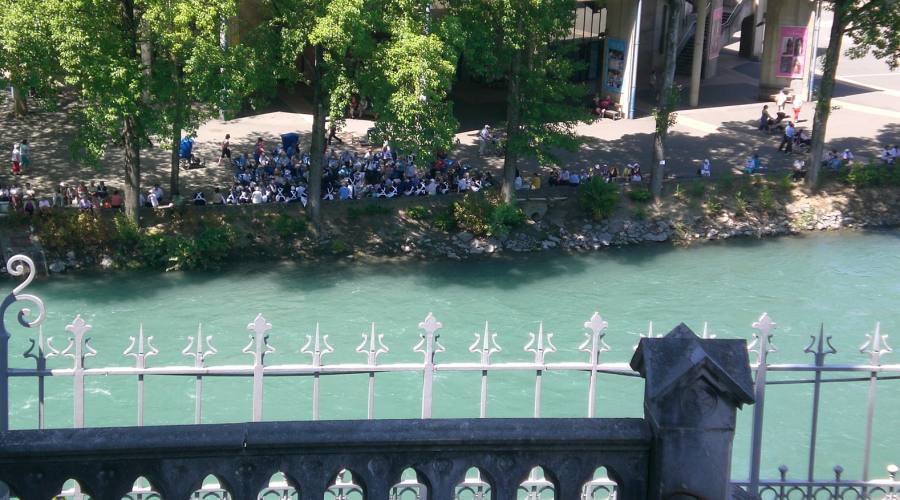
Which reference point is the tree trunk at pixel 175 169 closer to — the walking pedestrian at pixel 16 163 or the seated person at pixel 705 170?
the walking pedestrian at pixel 16 163

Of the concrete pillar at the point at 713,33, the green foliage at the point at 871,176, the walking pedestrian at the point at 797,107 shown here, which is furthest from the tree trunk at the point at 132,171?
the concrete pillar at the point at 713,33

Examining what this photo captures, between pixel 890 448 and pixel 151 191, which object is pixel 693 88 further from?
pixel 890 448

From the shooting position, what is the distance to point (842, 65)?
163 feet

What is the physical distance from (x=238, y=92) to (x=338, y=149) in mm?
8335

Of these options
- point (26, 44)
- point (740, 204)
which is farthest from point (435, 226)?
point (26, 44)

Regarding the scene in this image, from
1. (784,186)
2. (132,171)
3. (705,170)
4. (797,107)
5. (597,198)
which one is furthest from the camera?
(797,107)

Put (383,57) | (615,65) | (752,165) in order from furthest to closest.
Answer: (615,65)
(752,165)
(383,57)

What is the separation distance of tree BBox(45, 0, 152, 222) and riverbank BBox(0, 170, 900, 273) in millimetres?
2346

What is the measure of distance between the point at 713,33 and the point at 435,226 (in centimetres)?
2049

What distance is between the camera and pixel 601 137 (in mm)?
36906

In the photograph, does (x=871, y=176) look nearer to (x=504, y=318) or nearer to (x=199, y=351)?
(x=504, y=318)

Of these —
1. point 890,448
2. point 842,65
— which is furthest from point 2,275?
point 842,65

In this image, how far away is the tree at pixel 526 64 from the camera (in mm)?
28500

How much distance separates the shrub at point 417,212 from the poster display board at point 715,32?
1969 centimetres
